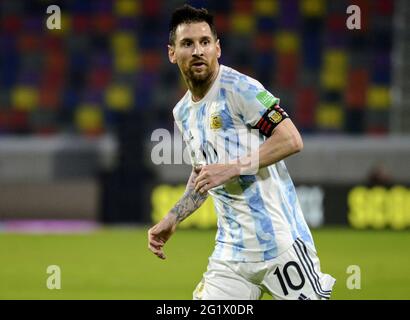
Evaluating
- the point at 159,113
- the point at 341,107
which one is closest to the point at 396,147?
the point at 341,107

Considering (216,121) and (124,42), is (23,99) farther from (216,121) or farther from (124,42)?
(216,121)

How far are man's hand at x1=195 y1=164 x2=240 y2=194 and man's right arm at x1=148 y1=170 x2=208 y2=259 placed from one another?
16.0 inches

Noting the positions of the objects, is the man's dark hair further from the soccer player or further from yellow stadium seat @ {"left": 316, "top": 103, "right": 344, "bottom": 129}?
A: yellow stadium seat @ {"left": 316, "top": 103, "right": 344, "bottom": 129}

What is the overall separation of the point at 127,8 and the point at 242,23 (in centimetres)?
235

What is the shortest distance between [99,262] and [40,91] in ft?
28.0

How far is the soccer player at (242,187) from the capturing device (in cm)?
397

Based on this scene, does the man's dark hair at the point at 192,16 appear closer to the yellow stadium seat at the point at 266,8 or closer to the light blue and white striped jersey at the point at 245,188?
the light blue and white striped jersey at the point at 245,188

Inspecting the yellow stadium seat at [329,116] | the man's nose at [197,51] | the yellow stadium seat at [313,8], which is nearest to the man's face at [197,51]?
the man's nose at [197,51]

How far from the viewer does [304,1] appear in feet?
58.4

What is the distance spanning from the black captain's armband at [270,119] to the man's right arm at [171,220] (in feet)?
1.63

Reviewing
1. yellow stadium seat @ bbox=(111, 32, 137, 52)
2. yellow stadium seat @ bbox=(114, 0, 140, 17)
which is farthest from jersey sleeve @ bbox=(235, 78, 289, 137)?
yellow stadium seat @ bbox=(114, 0, 140, 17)

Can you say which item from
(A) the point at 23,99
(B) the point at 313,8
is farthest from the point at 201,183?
(A) the point at 23,99

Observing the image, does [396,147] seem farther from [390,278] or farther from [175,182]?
[390,278]

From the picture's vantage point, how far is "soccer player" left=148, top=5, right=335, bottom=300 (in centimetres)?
397
